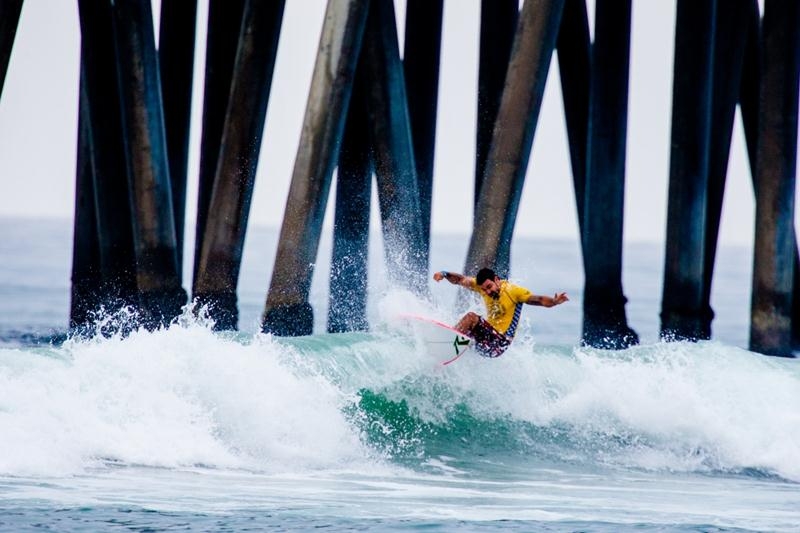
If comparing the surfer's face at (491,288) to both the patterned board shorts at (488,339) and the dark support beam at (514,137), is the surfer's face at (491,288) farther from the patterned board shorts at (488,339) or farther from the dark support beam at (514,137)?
the dark support beam at (514,137)

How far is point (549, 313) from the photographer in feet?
139

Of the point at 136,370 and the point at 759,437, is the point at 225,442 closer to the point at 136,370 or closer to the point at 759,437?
the point at 136,370

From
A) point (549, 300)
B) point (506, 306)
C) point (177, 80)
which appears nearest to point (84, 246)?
point (177, 80)

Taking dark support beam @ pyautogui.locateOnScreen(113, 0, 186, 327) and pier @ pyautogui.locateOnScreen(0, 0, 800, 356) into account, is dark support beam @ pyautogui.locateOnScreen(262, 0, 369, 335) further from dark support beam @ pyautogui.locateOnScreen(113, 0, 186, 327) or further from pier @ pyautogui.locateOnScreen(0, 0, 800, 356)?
dark support beam @ pyautogui.locateOnScreen(113, 0, 186, 327)

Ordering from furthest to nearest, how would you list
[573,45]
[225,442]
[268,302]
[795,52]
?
[573,45] < [795,52] < [268,302] < [225,442]

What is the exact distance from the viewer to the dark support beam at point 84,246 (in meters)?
22.2

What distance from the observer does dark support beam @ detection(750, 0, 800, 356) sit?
19.7 meters

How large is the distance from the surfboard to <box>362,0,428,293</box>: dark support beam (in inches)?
108

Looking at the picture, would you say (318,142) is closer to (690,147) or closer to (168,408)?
(168,408)

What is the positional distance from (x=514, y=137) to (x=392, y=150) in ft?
5.86

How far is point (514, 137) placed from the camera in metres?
17.7

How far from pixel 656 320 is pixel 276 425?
87.9 feet

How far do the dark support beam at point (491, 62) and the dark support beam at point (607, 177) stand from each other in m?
1.75

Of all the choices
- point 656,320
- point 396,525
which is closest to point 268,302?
point 396,525
